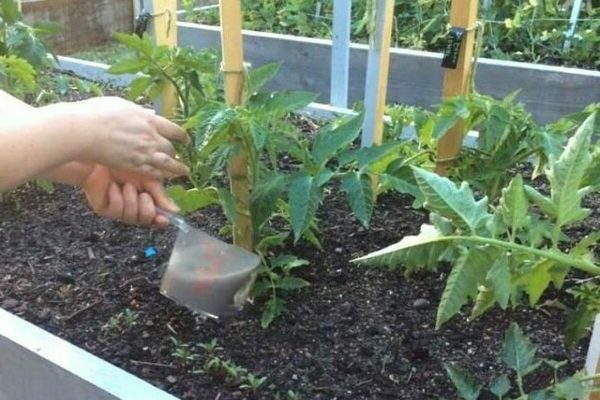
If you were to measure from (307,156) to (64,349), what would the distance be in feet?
1.61

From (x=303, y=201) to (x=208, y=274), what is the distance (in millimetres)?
196

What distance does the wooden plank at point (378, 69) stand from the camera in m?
1.61

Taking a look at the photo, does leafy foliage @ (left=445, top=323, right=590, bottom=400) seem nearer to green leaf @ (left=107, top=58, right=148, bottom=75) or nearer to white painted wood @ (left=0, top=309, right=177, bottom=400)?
white painted wood @ (left=0, top=309, right=177, bottom=400)

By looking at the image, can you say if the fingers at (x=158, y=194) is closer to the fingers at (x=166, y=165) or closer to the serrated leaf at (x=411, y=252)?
the fingers at (x=166, y=165)

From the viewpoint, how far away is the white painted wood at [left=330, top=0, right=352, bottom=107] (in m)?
2.31

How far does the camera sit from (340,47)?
2.39 metres

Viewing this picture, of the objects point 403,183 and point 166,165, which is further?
point 403,183

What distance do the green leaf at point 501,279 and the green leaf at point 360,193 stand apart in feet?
1.20

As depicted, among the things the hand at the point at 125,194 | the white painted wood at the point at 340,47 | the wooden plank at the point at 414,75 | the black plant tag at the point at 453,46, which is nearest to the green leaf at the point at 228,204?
the hand at the point at 125,194

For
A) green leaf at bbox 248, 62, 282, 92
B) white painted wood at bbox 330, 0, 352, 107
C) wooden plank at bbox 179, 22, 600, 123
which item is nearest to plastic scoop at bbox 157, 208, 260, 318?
green leaf at bbox 248, 62, 282, 92

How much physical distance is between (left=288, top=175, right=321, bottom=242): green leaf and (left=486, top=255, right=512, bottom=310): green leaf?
1.31ft

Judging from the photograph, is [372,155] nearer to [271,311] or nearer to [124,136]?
[271,311]

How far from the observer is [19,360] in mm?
1353

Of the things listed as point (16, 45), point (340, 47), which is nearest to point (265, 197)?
point (16, 45)
